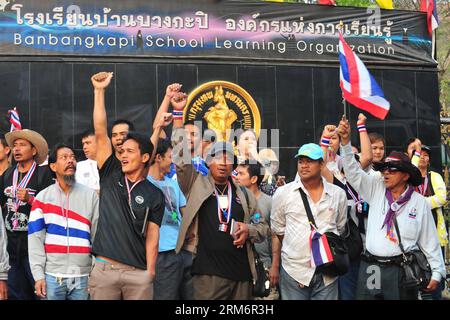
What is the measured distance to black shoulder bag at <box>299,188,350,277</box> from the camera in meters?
6.11

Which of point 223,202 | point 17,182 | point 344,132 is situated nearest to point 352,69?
point 344,132

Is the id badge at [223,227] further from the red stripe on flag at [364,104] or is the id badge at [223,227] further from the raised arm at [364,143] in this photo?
the red stripe on flag at [364,104]

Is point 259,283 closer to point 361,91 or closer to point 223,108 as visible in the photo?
point 361,91

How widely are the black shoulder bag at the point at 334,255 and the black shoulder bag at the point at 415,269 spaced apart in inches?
20.5

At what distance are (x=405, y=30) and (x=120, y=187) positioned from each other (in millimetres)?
7191

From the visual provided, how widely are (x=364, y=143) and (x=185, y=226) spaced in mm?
2126

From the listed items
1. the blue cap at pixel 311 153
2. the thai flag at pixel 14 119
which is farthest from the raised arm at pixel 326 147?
the thai flag at pixel 14 119

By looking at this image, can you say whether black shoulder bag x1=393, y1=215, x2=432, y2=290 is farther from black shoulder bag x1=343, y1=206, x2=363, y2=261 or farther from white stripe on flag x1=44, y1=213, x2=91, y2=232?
white stripe on flag x1=44, y1=213, x2=91, y2=232

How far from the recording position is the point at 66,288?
230 inches

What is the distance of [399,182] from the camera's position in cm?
646

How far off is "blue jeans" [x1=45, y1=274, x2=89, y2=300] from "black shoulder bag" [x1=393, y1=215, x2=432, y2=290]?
2797 mm

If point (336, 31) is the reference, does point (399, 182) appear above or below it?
below
